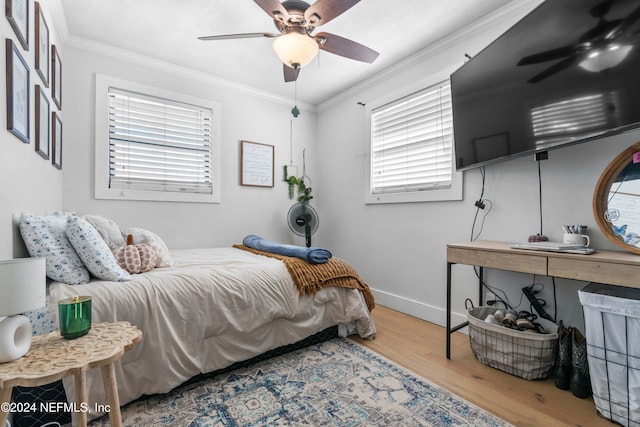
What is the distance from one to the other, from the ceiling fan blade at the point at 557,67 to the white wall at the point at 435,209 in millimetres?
496

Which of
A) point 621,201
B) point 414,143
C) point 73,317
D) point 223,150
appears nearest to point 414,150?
point 414,143

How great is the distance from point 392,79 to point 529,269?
222 centimetres

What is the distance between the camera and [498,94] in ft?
6.14

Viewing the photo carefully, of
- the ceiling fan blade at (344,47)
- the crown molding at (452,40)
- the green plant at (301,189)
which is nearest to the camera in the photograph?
the ceiling fan blade at (344,47)

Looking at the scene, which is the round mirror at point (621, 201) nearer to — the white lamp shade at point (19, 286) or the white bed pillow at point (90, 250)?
the white lamp shade at point (19, 286)

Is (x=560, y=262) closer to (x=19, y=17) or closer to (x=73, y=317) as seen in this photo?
(x=73, y=317)

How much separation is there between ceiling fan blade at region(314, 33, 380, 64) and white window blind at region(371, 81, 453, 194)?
791 mm

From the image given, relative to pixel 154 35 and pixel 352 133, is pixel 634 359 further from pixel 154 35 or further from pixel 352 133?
pixel 154 35

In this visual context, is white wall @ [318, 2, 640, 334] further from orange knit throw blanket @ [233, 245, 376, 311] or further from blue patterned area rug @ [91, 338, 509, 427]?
blue patterned area rug @ [91, 338, 509, 427]

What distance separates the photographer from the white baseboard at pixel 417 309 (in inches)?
94.3

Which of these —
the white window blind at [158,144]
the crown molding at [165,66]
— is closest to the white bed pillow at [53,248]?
the white window blind at [158,144]

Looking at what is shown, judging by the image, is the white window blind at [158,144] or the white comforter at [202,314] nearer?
the white comforter at [202,314]

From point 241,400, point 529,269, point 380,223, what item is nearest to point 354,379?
point 241,400

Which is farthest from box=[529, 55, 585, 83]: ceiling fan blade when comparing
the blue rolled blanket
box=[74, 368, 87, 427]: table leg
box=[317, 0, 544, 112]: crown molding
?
box=[74, 368, 87, 427]: table leg
